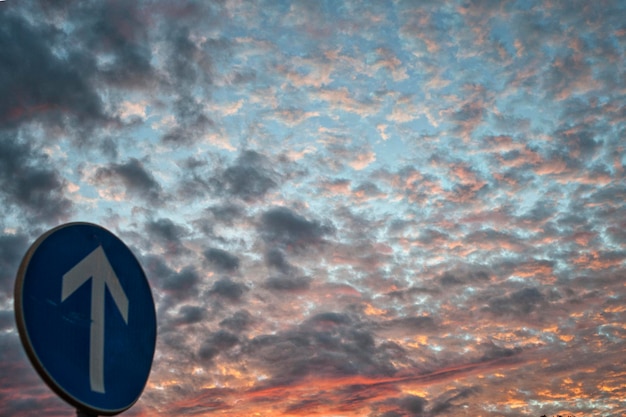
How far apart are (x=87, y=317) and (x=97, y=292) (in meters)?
0.18

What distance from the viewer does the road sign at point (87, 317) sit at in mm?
3365

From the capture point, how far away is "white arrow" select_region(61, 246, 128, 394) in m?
3.62

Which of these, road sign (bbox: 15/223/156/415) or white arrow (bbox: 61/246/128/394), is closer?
road sign (bbox: 15/223/156/415)

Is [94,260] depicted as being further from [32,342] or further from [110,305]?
[32,342]

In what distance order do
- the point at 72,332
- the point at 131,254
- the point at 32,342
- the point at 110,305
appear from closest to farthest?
the point at 32,342 < the point at 72,332 < the point at 110,305 < the point at 131,254

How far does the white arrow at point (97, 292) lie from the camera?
362cm

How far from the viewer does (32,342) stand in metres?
3.27

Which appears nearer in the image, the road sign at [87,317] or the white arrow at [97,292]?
the road sign at [87,317]

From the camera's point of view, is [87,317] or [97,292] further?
[97,292]

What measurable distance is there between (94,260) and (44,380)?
33.5 inches

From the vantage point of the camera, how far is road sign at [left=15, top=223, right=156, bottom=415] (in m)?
3.37

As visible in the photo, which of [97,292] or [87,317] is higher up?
[97,292]

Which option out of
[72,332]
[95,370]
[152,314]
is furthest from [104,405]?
[152,314]

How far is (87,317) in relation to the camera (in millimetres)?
3680
